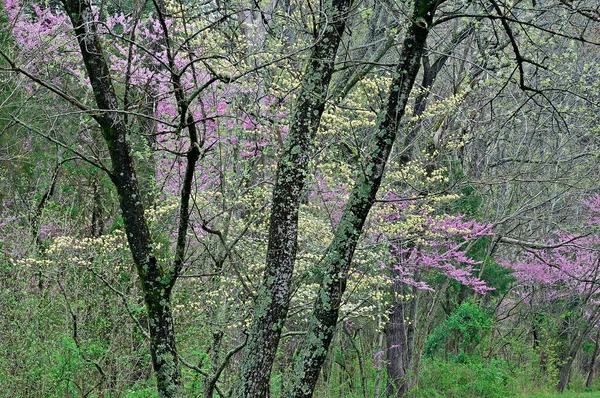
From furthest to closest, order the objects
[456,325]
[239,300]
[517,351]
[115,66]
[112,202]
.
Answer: [517,351], [456,325], [112,202], [115,66], [239,300]

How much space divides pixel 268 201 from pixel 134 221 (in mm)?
3079

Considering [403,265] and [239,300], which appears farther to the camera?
[403,265]

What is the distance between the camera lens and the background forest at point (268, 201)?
3721 millimetres

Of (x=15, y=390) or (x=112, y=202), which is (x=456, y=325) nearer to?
(x=112, y=202)

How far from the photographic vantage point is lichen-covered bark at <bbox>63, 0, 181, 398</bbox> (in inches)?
149

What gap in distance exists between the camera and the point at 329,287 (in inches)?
144

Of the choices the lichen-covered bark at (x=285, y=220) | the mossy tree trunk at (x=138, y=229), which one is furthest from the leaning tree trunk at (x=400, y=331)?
the mossy tree trunk at (x=138, y=229)

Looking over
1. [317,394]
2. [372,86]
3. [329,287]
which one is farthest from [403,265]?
[329,287]

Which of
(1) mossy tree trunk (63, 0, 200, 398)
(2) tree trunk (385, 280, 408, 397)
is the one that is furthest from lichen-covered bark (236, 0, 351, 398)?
(2) tree trunk (385, 280, 408, 397)

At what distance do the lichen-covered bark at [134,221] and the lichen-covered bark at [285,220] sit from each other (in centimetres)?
50

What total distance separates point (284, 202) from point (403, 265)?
6.31 meters

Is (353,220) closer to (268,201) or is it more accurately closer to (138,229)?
(138,229)

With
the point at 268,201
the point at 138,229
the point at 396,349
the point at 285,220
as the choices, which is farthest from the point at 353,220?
the point at 396,349

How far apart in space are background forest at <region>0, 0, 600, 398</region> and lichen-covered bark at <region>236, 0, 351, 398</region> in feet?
0.04
